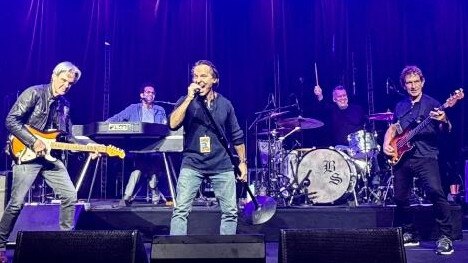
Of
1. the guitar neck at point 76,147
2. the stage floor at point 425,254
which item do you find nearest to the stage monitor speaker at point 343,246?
the stage floor at point 425,254

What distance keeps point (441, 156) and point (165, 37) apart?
6.17 metres

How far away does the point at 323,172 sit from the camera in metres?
7.91

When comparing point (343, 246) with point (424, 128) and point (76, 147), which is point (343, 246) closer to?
point (424, 128)

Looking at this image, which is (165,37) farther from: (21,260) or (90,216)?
(21,260)

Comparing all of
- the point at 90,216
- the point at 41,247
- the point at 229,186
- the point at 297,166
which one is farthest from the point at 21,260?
the point at 297,166

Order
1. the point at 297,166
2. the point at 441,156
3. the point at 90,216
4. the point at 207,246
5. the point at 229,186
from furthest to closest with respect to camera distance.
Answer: the point at 441,156 < the point at 297,166 < the point at 90,216 < the point at 229,186 < the point at 207,246

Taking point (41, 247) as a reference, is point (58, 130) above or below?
above

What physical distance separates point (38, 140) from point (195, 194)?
5.52 feet

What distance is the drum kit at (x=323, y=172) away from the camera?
7848mm

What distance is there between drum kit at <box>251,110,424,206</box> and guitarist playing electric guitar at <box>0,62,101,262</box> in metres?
3.57

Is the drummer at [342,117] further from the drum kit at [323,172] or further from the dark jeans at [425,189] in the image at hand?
the dark jeans at [425,189]

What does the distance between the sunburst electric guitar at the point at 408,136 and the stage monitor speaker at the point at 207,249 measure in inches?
134

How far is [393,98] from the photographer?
34.0 ft

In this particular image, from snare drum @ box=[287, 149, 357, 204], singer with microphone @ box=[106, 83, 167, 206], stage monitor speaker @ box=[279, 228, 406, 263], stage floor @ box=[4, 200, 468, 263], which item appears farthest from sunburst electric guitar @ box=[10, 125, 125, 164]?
snare drum @ box=[287, 149, 357, 204]
